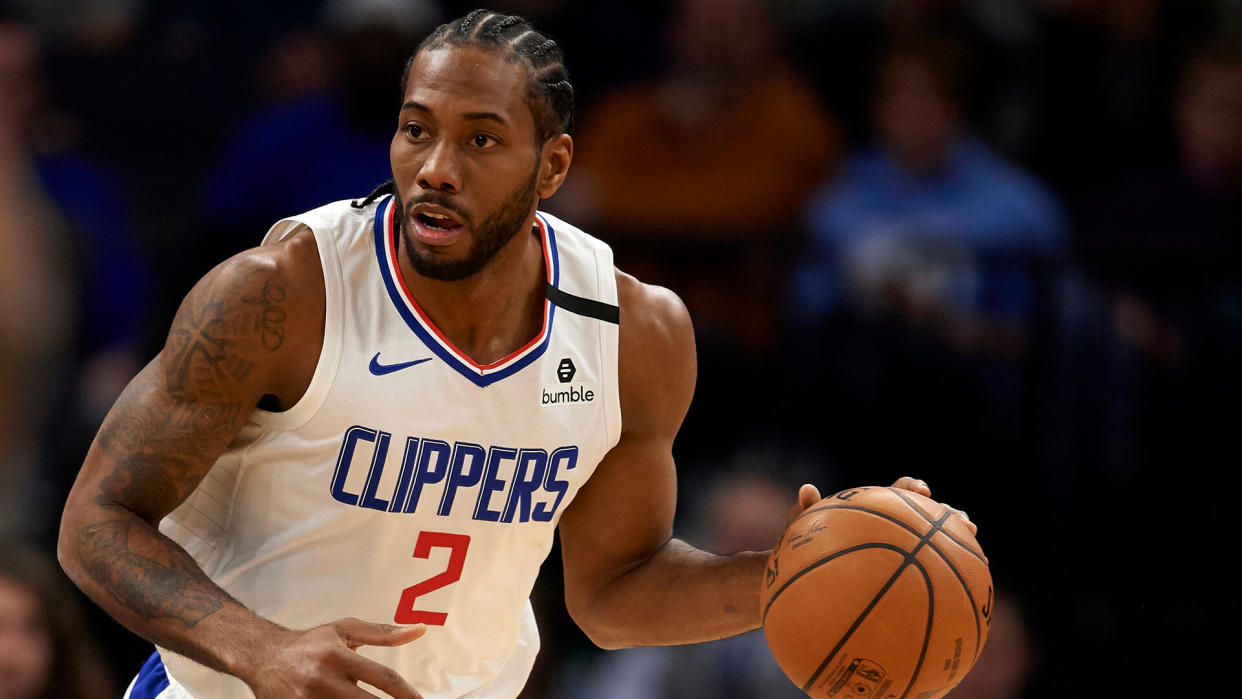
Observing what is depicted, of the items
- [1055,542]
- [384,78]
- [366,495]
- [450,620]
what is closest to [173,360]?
[366,495]

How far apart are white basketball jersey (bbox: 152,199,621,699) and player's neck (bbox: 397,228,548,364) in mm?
35

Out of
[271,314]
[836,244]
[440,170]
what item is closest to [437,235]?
[440,170]

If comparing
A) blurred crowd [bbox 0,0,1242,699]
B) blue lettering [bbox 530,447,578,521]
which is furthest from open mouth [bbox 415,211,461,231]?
blurred crowd [bbox 0,0,1242,699]

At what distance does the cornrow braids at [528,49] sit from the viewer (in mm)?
3480

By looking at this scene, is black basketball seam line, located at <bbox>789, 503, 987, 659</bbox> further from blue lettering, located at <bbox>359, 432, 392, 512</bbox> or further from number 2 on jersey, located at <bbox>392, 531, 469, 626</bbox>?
blue lettering, located at <bbox>359, 432, 392, 512</bbox>

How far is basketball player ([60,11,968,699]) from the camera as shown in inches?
128

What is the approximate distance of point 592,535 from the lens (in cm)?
405

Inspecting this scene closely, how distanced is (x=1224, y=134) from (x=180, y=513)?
15.4 ft

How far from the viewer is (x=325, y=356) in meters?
3.39

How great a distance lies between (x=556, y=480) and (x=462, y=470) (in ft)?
0.90

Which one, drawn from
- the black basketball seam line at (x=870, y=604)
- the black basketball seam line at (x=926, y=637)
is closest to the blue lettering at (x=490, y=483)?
the black basketball seam line at (x=870, y=604)

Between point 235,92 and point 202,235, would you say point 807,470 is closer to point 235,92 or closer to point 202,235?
point 202,235

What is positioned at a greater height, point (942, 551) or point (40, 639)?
point (942, 551)

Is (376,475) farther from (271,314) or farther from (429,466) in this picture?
(271,314)
